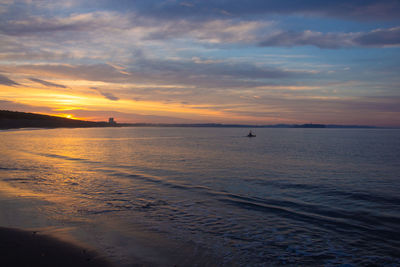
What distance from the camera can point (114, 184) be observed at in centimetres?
2106

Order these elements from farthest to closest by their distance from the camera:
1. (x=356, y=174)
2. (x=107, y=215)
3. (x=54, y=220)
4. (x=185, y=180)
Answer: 1. (x=356, y=174)
2. (x=185, y=180)
3. (x=107, y=215)
4. (x=54, y=220)

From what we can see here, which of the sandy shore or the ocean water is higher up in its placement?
the sandy shore

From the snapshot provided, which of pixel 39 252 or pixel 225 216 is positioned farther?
pixel 225 216

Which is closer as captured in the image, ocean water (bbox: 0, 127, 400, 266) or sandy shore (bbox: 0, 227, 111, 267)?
sandy shore (bbox: 0, 227, 111, 267)

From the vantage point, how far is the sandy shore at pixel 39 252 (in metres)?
7.82

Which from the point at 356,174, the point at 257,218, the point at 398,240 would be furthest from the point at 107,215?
the point at 356,174

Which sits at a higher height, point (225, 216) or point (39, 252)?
point (39, 252)

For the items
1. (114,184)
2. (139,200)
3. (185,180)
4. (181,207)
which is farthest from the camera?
(185,180)

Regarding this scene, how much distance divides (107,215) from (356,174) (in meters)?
25.6

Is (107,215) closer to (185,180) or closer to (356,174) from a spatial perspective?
(185,180)

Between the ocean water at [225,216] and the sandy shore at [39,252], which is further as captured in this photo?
the ocean water at [225,216]

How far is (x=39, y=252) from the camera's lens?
844cm

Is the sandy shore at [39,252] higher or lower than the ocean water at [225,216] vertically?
higher

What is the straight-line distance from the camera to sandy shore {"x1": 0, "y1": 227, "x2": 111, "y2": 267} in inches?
308
